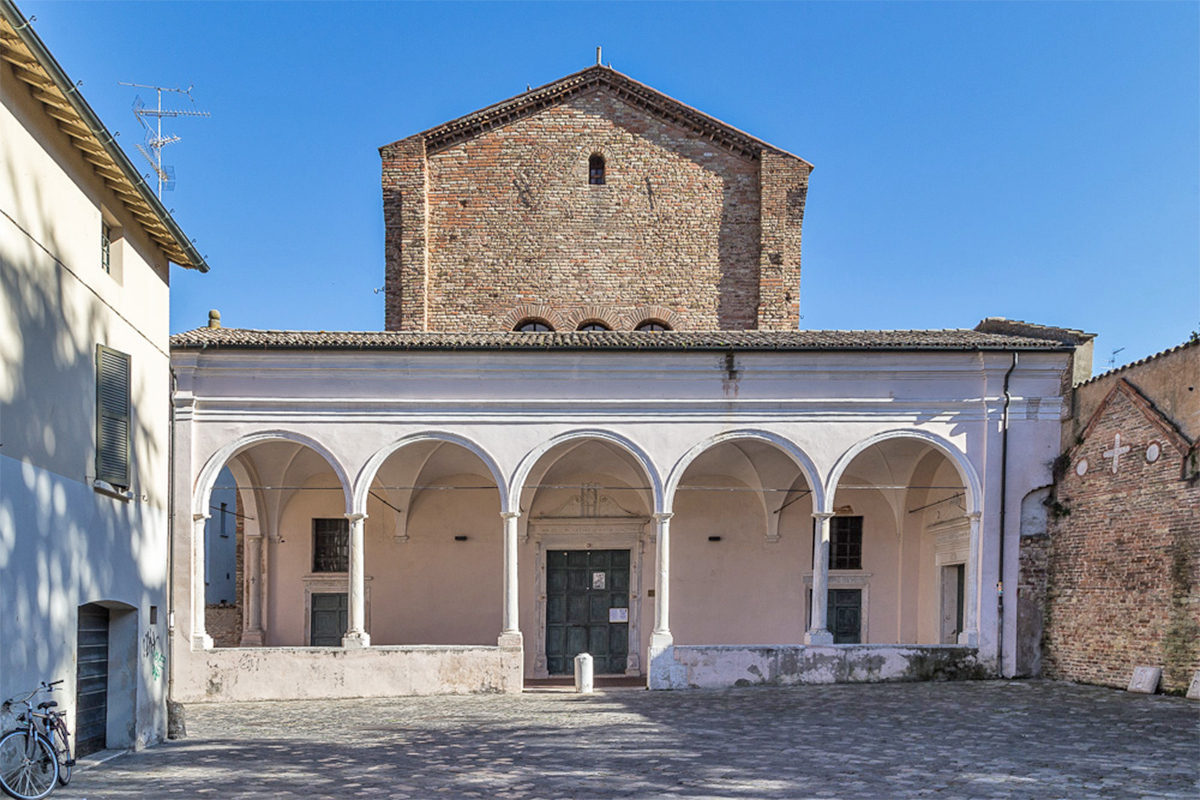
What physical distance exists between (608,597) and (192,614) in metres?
6.40

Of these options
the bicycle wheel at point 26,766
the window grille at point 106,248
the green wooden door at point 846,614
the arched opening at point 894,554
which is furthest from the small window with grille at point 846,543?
the bicycle wheel at point 26,766

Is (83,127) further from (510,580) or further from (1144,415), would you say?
(1144,415)

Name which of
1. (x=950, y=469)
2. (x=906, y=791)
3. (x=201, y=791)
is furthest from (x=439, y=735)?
(x=950, y=469)

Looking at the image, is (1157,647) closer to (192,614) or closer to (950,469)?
(950,469)

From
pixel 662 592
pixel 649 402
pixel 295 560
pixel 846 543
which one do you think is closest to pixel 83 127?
pixel 649 402

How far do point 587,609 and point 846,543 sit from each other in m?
4.46

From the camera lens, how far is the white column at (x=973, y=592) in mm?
14016

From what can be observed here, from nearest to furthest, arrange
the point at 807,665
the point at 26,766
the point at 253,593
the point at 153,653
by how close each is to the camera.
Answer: the point at 26,766 → the point at 153,653 → the point at 807,665 → the point at 253,593

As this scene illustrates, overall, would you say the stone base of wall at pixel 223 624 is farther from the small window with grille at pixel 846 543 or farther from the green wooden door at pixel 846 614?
the small window with grille at pixel 846 543

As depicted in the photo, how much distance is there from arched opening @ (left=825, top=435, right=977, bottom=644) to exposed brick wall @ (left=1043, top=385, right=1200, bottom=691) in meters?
2.39

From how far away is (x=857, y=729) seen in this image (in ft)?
33.2

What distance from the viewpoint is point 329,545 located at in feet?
56.8

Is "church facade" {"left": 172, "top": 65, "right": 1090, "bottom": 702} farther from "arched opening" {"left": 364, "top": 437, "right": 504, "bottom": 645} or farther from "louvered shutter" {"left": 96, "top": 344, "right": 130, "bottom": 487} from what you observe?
"louvered shutter" {"left": 96, "top": 344, "right": 130, "bottom": 487}

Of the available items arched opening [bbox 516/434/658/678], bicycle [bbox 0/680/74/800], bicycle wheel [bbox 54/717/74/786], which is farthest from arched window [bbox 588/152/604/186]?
bicycle wheel [bbox 54/717/74/786]
